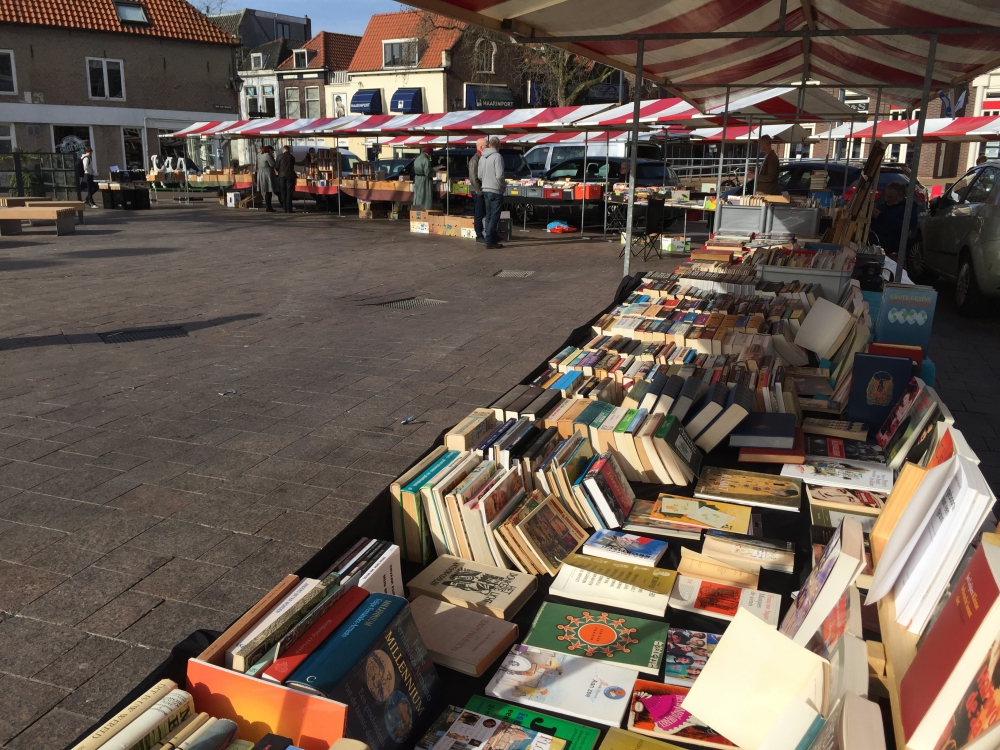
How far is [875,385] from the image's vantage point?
12.2 ft

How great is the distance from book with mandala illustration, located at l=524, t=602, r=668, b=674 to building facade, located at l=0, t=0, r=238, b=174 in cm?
3002

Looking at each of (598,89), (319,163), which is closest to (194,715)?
(319,163)

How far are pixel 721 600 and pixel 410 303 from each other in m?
6.89

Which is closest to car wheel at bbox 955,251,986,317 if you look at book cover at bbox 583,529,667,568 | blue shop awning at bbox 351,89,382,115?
book cover at bbox 583,529,667,568

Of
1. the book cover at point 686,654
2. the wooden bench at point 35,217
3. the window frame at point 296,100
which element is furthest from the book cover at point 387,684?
the window frame at point 296,100

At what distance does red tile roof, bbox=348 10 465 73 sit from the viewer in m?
38.6

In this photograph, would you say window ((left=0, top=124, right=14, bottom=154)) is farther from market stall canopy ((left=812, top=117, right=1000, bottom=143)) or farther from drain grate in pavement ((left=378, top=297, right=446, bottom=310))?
market stall canopy ((left=812, top=117, right=1000, bottom=143))

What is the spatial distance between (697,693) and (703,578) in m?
0.76

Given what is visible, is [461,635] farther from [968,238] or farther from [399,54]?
[399,54]

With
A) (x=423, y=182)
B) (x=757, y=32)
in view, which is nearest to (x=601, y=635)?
(x=757, y=32)

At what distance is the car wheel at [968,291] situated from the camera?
8445 millimetres

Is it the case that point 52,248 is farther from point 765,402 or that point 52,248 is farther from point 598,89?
point 598,89

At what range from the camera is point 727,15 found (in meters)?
5.35

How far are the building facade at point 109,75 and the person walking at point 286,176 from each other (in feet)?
34.5
